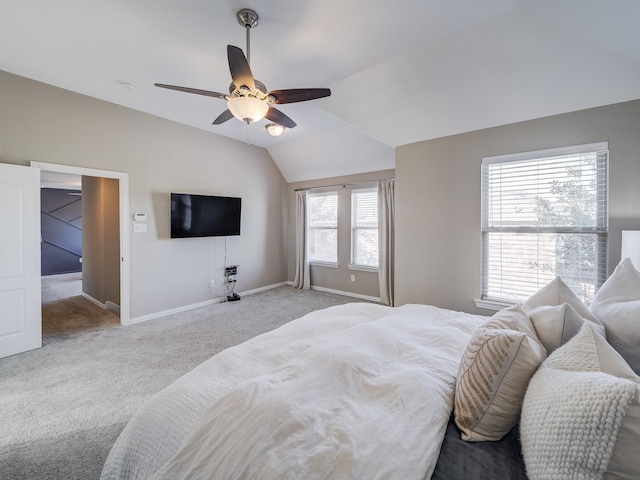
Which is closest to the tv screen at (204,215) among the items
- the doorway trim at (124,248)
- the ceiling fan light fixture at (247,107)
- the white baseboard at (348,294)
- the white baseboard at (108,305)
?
the doorway trim at (124,248)

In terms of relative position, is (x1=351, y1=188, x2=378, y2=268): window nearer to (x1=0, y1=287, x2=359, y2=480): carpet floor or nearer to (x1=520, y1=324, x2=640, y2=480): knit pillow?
(x1=0, y1=287, x2=359, y2=480): carpet floor

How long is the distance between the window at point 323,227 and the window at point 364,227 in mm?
425

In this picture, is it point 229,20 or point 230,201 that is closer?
point 229,20

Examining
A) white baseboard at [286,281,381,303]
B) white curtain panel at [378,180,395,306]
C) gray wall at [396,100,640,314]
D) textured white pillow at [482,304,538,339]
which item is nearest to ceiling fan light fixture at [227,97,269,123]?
textured white pillow at [482,304,538,339]

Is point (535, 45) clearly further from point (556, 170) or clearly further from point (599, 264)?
point (599, 264)

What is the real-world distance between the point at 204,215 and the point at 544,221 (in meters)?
4.60

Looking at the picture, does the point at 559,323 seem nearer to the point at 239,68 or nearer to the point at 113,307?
the point at 239,68

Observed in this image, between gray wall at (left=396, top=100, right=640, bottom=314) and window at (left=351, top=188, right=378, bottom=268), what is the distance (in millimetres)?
1319

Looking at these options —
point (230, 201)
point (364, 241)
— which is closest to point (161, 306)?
point (230, 201)

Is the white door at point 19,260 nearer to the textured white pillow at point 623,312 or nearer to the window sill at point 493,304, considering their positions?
the textured white pillow at point 623,312

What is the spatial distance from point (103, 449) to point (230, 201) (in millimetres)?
3705

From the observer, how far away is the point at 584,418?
24.9 inches

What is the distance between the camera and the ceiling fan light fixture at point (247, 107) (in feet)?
6.41

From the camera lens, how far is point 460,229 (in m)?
3.20
